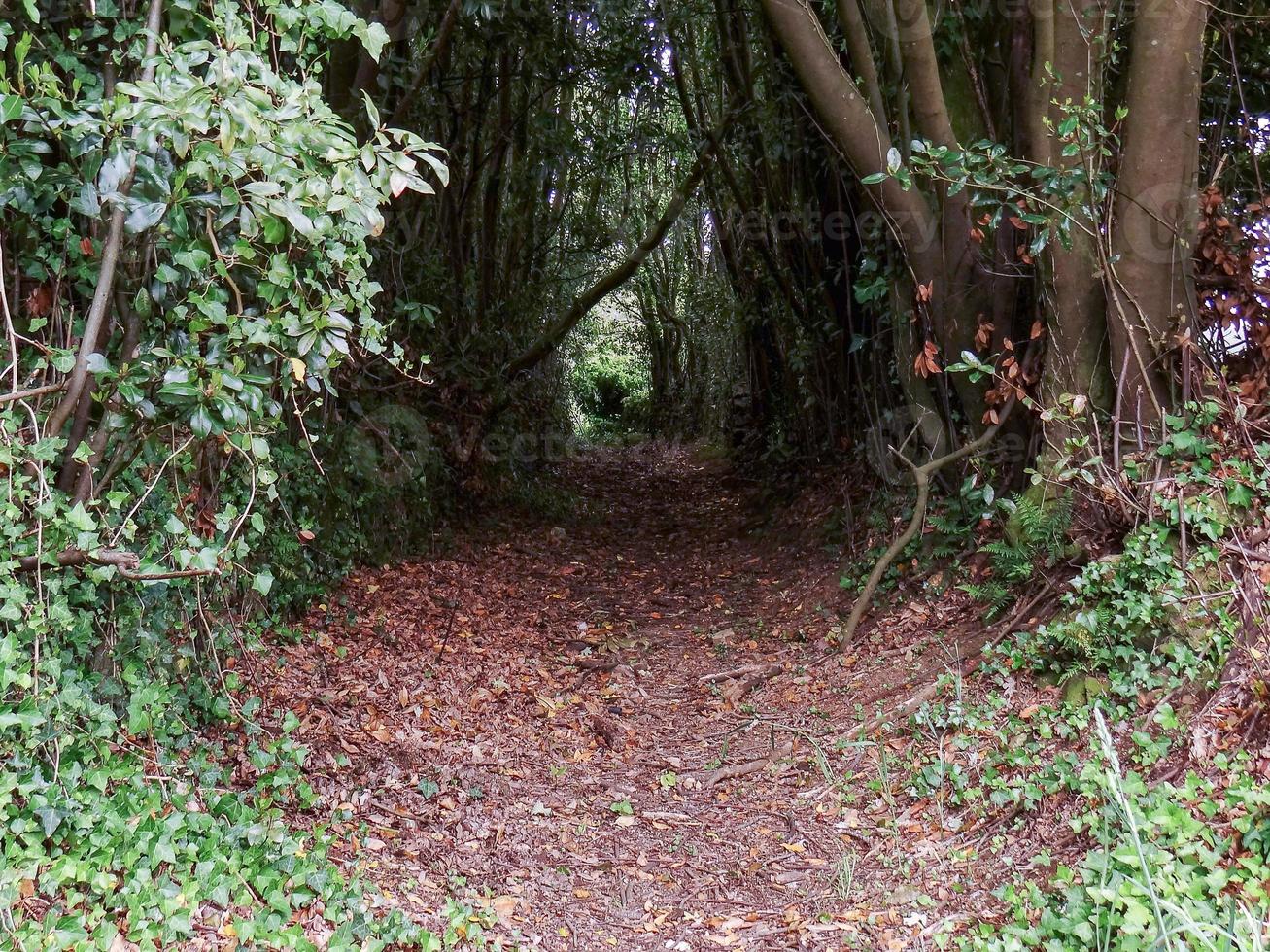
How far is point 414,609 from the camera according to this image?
618 cm

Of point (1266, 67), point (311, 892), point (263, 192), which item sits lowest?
point (311, 892)

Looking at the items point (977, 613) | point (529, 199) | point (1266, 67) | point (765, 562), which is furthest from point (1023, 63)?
point (529, 199)

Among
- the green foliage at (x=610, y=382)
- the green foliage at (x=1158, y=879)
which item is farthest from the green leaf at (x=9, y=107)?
the green foliage at (x=610, y=382)

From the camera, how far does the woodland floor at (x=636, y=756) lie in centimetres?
341

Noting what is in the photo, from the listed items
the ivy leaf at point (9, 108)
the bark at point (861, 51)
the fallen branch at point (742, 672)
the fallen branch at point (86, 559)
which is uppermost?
the bark at point (861, 51)

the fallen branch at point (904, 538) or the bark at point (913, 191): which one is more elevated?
the bark at point (913, 191)

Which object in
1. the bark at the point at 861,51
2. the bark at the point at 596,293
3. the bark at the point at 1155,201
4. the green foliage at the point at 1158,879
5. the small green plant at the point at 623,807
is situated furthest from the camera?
the bark at the point at 596,293

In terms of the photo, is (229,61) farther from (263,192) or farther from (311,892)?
(311,892)

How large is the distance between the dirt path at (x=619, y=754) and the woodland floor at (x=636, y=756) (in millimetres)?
13

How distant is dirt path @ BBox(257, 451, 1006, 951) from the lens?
136 inches

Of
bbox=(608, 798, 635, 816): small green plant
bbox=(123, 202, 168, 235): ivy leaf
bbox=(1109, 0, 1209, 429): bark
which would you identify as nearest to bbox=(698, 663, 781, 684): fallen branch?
bbox=(608, 798, 635, 816): small green plant

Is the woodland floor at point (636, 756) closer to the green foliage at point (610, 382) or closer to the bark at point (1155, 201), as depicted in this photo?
the bark at point (1155, 201)

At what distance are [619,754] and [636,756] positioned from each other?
9cm

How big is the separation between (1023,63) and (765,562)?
4183mm
